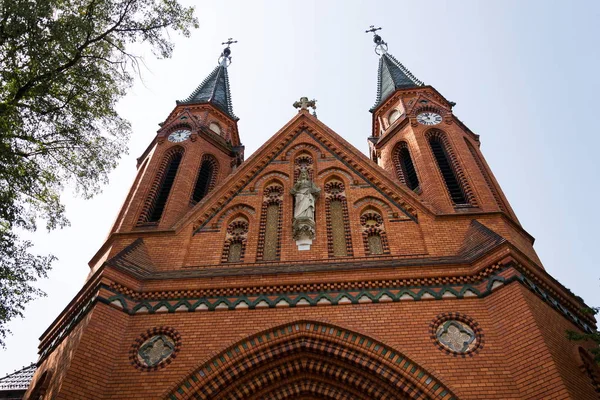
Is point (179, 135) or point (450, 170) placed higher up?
point (179, 135)

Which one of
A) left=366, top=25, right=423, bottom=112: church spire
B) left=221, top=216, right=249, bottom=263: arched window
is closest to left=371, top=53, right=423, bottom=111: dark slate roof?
left=366, top=25, right=423, bottom=112: church spire

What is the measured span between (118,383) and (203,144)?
30.9 feet

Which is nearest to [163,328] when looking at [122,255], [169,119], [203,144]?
[122,255]

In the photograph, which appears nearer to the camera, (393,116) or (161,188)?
(161,188)

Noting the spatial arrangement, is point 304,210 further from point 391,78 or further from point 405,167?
point 391,78

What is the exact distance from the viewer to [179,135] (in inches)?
646

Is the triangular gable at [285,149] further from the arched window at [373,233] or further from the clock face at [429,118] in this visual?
the clock face at [429,118]

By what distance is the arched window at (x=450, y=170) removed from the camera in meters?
12.6

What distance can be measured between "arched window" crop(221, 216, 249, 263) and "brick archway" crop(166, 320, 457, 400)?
2.60 metres

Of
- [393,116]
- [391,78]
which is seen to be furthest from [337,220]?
[391,78]

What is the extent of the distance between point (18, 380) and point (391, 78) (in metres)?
16.1

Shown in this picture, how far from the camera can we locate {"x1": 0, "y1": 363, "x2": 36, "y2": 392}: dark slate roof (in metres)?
12.1

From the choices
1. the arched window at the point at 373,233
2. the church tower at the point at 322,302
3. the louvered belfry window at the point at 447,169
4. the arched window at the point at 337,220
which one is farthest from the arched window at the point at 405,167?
the arched window at the point at 373,233

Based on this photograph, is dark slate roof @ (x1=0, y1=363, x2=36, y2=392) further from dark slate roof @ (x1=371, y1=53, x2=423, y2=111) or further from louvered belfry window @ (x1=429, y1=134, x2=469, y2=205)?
dark slate roof @ (x1=371, y1=53, x2=423, y2=111)
